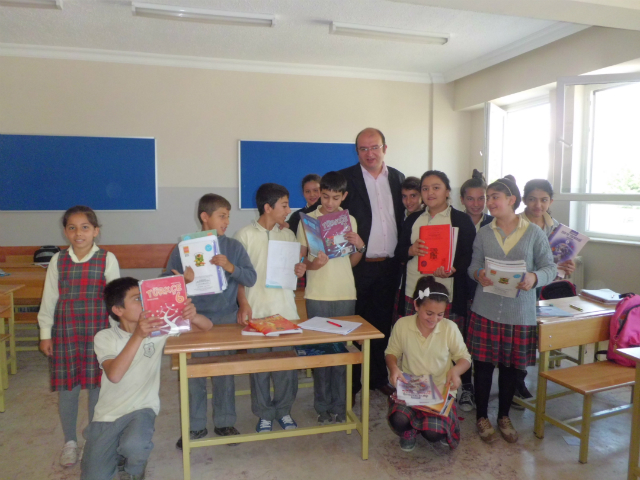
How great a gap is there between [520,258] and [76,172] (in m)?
4.81

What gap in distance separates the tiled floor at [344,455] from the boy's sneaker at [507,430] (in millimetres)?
38

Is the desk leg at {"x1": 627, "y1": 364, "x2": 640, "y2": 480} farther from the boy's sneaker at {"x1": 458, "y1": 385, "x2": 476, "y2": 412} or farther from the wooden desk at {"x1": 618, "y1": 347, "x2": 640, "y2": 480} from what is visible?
the boy's sneaker at {"x1": 458, "y1": 385, "x2": 476, "y2": 412}

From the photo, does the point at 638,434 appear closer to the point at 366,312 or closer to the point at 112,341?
the point at 366,312

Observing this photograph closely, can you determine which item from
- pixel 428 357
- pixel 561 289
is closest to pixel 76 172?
pixel 428 357

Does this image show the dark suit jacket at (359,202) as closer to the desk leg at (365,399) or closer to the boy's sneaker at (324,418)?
the desk leg at (365,399)

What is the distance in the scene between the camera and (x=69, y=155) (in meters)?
5.16

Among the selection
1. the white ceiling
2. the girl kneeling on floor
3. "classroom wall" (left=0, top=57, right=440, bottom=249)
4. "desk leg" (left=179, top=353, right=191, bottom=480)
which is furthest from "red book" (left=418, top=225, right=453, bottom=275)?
"classroom wall" (left=0, top=57, right=440, bottom=249)

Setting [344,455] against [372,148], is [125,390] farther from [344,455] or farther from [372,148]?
[372,148]

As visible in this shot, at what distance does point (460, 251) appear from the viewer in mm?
2748

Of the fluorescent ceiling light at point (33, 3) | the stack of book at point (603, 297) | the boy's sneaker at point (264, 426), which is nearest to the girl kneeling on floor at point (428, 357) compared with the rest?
the boy's sneaker at point (264, 426)

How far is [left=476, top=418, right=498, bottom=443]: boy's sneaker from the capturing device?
255 cm

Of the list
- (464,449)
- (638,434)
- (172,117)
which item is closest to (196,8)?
(172,117)

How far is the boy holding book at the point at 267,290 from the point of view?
8.17 ft

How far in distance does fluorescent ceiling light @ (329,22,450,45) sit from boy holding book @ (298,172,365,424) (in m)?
2.39
